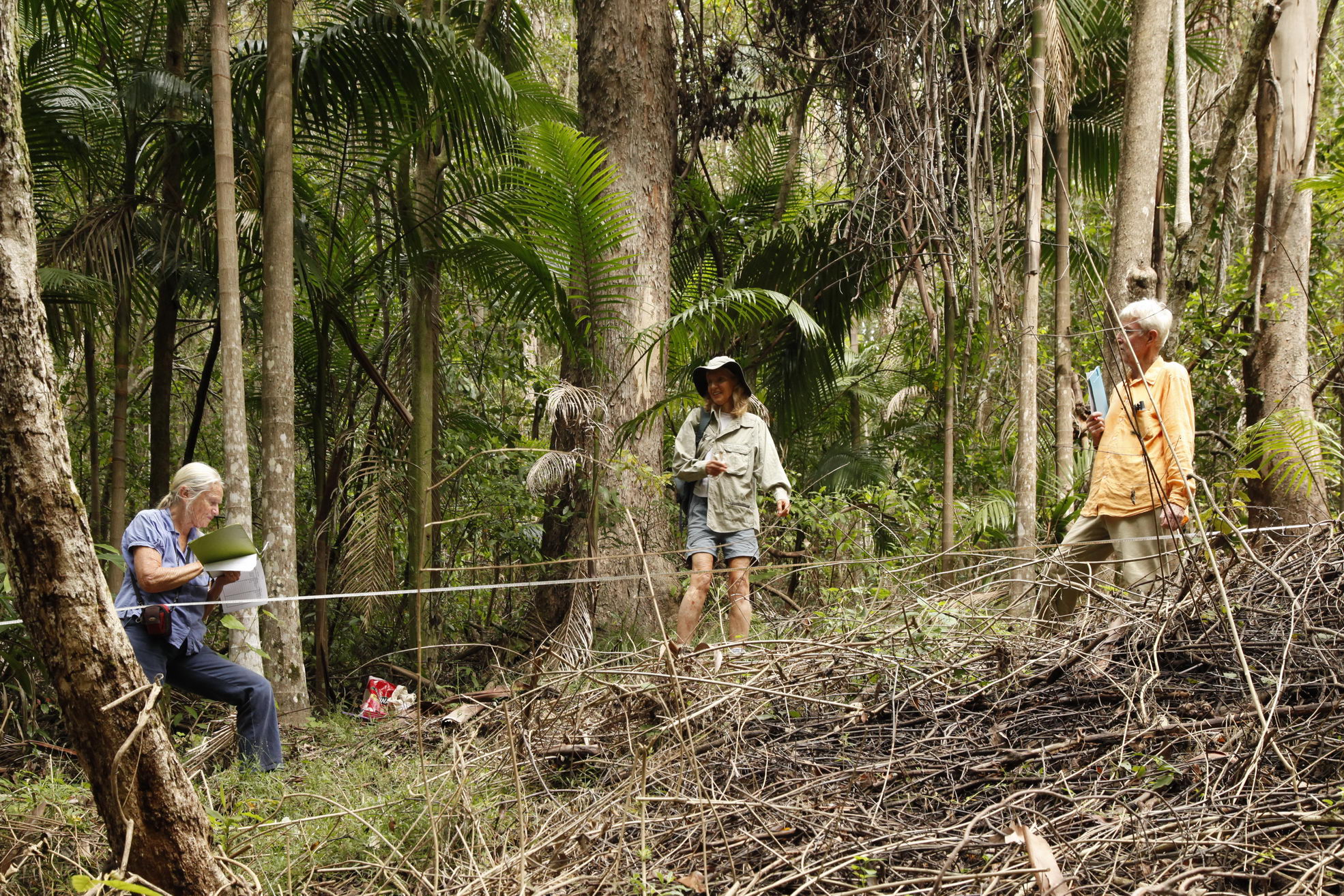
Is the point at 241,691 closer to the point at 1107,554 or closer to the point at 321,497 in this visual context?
the point at 321,497

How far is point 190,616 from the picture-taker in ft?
14.5

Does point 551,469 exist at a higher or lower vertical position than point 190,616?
higher

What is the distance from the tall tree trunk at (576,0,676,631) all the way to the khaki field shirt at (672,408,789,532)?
3.17 feet

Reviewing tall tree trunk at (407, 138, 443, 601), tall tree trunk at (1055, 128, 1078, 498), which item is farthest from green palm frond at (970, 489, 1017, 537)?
tall tree trunk at (407, 138, 443, 601)

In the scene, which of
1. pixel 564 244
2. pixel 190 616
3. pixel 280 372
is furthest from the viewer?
pixel 564 244

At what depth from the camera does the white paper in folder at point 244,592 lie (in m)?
4.35

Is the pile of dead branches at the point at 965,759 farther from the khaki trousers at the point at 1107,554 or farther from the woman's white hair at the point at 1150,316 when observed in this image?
the woman's white hair at the point at 1150,316

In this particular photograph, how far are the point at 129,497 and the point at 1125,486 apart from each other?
856 centimetres

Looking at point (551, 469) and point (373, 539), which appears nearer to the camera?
point (551, 469)

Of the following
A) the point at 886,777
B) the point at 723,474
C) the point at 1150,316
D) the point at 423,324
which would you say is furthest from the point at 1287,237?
the point at 423,324

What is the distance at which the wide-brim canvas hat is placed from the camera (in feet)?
17.3

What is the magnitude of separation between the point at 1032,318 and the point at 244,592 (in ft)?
14.1

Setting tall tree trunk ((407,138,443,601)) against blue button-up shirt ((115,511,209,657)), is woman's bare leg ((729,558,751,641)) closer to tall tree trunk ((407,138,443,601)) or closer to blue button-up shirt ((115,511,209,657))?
tall tree trunk ((407,138,443,601))

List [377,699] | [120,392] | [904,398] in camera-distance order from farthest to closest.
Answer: [904,398], [120,392], [377,699]
